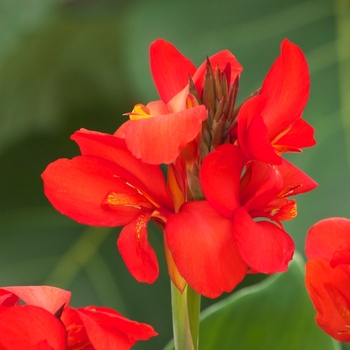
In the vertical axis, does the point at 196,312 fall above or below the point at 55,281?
above

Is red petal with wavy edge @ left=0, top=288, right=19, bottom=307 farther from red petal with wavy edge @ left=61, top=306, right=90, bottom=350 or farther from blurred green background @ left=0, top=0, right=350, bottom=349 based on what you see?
blurred green background @ left=0, top=0, right=350, bottom=349

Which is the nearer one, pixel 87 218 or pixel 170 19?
pixel 87 218

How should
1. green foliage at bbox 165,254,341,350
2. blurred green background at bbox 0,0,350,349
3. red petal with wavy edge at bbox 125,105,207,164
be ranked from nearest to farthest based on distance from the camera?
red petal with wavy edge at bbox 125,105,207,164 → green foliage at bbox 165,254,341,350 → blurred green background at bbox 0,0,350,349

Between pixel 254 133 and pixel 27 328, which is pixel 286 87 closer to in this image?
pixel 254 133

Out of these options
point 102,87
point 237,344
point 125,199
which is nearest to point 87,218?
point 125,199

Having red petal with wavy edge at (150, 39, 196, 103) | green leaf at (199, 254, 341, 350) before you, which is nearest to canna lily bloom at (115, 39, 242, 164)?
red petal with wavy edge at (150, 39, 196, 103)

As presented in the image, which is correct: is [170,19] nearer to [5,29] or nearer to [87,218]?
[5,29]
